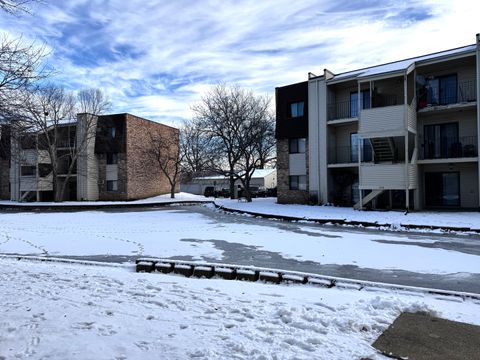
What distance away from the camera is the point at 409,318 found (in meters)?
4.97

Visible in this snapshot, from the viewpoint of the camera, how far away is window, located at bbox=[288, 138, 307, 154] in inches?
1201

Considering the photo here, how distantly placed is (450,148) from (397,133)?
3652 millimetres

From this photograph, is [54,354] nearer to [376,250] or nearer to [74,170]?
[376,250]

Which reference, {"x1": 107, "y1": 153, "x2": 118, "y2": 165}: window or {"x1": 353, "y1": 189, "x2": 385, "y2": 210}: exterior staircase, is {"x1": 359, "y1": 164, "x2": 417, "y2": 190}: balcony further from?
{"x1": 107, "y1": 153, "x2": 118, "y2": 165}: window

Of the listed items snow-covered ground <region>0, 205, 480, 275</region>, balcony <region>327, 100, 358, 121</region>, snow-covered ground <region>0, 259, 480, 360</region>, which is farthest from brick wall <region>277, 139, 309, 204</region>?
snow-covered ground <region>0, 259, 480, 360</region>

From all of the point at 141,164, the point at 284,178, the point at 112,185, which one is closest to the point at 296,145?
the point at 284,178

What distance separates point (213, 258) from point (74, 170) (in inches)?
1508

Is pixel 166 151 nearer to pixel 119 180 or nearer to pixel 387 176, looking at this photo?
pixel 119 180

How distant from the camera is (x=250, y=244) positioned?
43.0 feet

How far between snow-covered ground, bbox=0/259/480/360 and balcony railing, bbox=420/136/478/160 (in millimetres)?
19532

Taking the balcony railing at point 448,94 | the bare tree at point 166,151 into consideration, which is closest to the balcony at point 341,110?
the balcony railing at point 448,94

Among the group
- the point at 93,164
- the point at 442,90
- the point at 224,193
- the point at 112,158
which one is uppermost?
the point at 442,90

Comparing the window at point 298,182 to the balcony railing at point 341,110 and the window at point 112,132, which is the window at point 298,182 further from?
the window at point 112,132

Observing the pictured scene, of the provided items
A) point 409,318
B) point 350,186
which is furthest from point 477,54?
point 409,318
